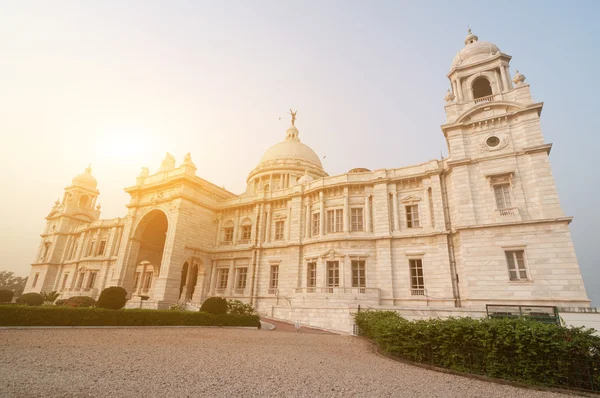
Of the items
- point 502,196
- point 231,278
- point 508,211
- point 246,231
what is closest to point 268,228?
point 246,231

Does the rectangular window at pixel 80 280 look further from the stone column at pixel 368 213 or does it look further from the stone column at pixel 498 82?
the stone column at pixel 498 82

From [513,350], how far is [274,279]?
79.6ft

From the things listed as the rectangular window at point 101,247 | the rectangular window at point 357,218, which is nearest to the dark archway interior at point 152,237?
the rectangular window at point 101,247

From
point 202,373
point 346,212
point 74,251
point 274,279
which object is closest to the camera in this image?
point 202,373

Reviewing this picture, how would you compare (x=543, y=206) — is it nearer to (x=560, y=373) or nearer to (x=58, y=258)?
(x=560, y=373)

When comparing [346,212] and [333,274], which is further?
[346,212]

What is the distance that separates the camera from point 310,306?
76.4 ft

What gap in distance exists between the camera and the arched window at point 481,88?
2608 cm

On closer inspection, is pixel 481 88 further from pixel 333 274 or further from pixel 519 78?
pixel 333 274

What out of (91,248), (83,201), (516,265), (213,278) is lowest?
(213,278)

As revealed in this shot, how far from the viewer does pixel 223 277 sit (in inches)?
1320

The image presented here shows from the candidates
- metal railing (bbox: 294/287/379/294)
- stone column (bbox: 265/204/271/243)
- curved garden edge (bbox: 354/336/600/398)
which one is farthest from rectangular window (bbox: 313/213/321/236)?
curved garden edge (bbox: 354/336/600/398)

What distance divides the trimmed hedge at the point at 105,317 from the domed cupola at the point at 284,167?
27.2 meters

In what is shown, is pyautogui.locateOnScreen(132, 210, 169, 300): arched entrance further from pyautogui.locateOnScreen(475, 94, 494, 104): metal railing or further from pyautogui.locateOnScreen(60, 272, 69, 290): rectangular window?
pyautogui.locateOnScreen(475, 94, 494, 104): metal railing
